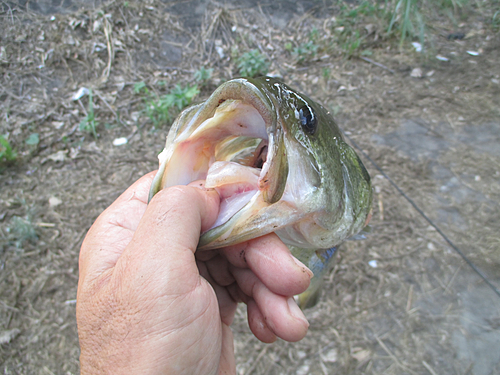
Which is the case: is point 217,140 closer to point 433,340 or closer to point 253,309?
point 253,309

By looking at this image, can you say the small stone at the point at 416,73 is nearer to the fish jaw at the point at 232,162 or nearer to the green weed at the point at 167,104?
the green weed at the point at 167,104

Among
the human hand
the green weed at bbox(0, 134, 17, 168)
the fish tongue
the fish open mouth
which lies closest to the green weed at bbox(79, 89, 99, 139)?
the green weed at bbox(0, 134, 17, 168)

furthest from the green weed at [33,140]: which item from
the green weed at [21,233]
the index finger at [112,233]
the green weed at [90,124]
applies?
the index finger at [112,233]

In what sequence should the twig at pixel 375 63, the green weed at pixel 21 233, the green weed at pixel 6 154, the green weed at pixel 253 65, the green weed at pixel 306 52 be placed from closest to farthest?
the green weed at pixel 21 233, the green weed at pixel 6 154, the green weed at pixel 253 65, the twig at pixel 375 63, the green weed at pixel 306 52

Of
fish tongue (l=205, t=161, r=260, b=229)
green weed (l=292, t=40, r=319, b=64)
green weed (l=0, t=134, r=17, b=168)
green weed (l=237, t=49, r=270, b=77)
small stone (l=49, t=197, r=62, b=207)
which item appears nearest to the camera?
fish tongue (l=205, t=161, r=260, b=229)

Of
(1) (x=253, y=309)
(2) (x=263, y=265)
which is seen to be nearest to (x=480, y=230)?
(1) (x=253, y=309)

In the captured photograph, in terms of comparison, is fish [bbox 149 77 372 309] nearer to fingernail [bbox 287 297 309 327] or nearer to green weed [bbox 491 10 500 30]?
fingernail [bbox 287 297 309 327]

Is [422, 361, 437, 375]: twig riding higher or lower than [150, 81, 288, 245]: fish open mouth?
lower

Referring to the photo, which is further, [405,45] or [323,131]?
[405,45]

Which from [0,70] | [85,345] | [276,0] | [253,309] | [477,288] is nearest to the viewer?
[85,345]
